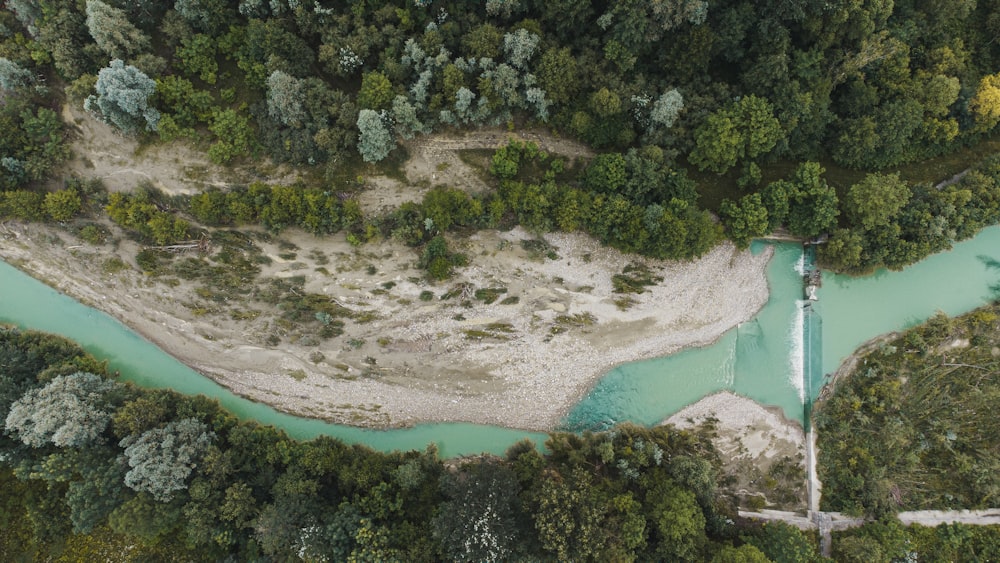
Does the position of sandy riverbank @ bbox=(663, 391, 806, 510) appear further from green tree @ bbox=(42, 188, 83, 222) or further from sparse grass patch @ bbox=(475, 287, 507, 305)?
green tree @ bbox=(42, 188, 83, 222)

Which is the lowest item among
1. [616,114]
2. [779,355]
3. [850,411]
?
[850,411]

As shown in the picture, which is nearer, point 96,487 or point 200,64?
point 96,487

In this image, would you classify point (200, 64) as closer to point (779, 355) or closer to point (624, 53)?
point (624, 53)

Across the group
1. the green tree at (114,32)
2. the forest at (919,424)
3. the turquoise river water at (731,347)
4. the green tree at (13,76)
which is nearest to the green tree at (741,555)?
the forest at (919,424)

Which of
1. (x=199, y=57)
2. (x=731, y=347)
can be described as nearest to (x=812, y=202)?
(x=731, y=347)

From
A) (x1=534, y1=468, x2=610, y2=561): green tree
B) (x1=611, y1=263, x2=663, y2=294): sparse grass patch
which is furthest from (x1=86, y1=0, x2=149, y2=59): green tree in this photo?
(x1=534, y1=468, x2=610, y2=561): green tree

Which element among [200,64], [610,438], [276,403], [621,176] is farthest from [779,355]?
[200,64]

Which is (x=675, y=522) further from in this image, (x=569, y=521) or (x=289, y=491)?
(x=289, y=491)

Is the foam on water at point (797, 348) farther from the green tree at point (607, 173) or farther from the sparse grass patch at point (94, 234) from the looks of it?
the sparse grass patch at point (94, 234)
